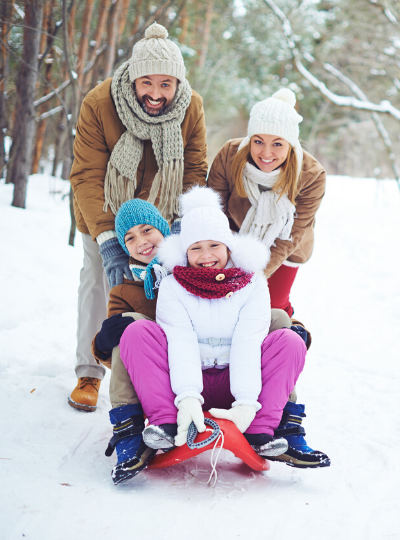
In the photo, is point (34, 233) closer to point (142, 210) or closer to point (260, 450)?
point (142, 210)

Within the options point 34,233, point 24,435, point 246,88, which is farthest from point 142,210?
point 246,88

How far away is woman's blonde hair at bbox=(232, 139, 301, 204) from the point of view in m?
2.39

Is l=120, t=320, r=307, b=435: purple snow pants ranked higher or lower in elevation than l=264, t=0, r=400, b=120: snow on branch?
lower

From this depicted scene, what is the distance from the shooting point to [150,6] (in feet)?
27.7

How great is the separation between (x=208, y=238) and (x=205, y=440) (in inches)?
32.6

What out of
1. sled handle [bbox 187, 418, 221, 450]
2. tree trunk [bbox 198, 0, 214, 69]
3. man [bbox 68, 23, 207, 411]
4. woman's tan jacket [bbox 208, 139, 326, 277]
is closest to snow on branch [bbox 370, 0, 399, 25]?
woman's tan jacket [bbox 208, 139, 326, 277]

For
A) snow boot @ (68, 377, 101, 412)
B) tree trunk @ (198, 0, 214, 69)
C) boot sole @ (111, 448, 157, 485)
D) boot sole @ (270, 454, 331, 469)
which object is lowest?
snow boot @ (68, 377, 101, 412)

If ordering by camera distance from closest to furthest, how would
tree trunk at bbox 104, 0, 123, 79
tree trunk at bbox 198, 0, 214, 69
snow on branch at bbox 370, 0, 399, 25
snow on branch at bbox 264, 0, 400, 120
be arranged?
1. tree trunk at bbox 104, 0, 123, 79
2. snow on branch at bbox 264, 0, 400, 120
3. snow on branch at bbox 370, 0, 399, 25
4. tree trunk at bbox 198, 0, 214, 69

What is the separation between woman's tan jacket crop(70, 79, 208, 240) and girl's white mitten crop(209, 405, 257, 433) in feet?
3.41

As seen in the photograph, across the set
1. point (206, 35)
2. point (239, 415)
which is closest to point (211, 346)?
point (239, 415)

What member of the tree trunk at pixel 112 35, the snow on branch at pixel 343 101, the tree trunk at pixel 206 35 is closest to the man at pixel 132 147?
the tree trunk at pixel 112 35

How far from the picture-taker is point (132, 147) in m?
2.42

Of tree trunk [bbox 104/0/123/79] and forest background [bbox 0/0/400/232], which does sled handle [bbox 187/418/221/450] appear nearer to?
forest background [bbox 0/0/400/232]

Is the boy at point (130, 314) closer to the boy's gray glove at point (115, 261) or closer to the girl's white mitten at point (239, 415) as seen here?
the boy's gray glove at point (115, 261)
